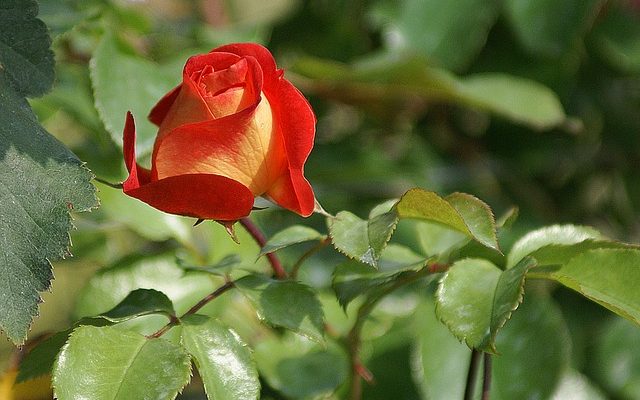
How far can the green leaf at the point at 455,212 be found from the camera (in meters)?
0.44

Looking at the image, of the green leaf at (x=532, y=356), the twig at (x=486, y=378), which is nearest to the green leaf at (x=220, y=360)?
the twig at (x=486, y=378)

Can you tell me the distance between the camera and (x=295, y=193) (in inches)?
17.6

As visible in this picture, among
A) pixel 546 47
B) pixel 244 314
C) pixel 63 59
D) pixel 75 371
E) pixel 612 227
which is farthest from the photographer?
pixel 612 227

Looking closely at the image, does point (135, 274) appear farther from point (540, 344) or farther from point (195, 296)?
point (540, 344)

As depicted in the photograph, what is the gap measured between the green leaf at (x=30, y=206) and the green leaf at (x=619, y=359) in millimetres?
605

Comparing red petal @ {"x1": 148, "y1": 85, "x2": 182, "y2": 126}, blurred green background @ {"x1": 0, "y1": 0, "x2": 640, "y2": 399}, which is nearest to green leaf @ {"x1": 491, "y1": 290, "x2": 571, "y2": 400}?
blurred green background @ {"x1": 0, "y1": 0, "x2": 640, "y2": 399}

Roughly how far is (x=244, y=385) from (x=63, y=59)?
1.66ft

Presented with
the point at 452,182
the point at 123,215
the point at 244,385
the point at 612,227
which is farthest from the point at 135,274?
the point at 612,227

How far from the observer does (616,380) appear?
0.87 metres

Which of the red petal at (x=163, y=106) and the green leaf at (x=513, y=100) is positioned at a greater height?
the red petal at (x=163, y=106)

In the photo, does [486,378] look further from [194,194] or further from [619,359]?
[619,359]

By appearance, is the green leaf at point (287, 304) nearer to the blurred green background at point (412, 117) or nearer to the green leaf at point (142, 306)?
the green leaf at point (142, 306)

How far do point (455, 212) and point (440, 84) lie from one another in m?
0.41

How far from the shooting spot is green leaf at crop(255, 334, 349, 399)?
23.6 inches
